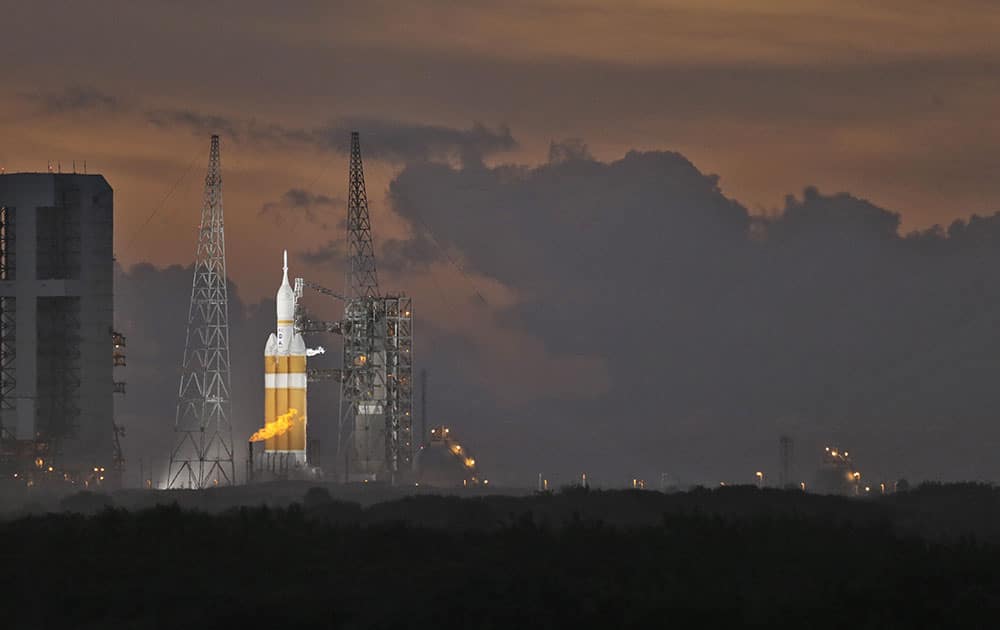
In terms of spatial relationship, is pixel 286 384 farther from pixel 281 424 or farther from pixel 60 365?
pixel 60 365

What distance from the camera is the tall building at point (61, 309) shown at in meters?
152

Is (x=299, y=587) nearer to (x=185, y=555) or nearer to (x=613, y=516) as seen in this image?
(x=185, y=555)

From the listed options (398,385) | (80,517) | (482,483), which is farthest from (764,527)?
(482,483)

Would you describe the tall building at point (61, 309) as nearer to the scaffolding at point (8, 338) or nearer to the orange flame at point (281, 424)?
the scaffolding at point (8, 338)

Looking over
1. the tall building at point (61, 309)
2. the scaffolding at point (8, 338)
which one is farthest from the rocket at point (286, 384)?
the scaffolding at point (8, 338)

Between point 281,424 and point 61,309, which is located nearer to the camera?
point 61,309

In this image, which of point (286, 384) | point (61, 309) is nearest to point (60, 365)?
point (61, 309)

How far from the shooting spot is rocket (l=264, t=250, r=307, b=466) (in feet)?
537

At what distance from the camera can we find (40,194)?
152 metres

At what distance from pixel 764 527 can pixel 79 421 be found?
264ft

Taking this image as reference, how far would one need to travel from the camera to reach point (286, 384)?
164 m

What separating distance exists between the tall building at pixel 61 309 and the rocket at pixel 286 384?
547 inches

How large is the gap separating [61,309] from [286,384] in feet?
59.8

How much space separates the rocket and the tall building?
45.6ft
